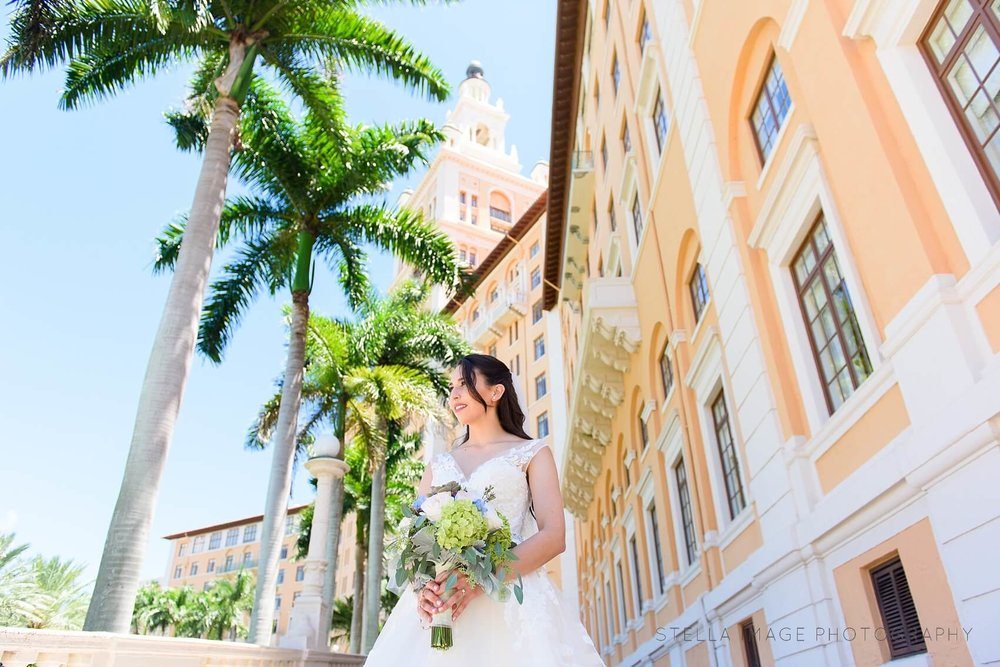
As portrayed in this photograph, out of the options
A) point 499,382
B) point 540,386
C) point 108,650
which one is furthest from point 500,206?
point 499,382

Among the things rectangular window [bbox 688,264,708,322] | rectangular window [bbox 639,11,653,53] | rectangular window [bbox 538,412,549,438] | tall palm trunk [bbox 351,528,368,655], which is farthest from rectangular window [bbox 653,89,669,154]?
rectangular window [bbox 538,412,549,438]

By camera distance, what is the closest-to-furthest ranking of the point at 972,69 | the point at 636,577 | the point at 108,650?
the point at 972,69 → the point at 108,650 → the point at 636,577

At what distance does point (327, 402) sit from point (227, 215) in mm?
6595

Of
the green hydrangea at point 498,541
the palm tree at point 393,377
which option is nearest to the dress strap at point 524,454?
the green hydrangea at point 498,541

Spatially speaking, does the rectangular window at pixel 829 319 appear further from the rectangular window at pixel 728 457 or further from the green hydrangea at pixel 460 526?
the green hydrangea at pixel 460 526

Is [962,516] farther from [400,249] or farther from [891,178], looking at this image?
[400,249]

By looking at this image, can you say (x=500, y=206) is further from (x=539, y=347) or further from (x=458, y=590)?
(x=458, y=590)

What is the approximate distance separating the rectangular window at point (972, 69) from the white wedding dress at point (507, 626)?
12.4ft

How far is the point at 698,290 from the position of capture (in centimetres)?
1219

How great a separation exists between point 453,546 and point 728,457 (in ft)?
27.6

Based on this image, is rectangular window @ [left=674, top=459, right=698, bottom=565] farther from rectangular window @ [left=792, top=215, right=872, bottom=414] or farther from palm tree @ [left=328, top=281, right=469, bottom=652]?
palm tree @ [left=328, top=281, right=469, bottom=652]

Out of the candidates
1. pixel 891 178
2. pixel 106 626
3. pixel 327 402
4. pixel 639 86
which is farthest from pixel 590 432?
pixel 891 178

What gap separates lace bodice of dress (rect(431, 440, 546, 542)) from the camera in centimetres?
375

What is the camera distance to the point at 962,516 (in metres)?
4.71
